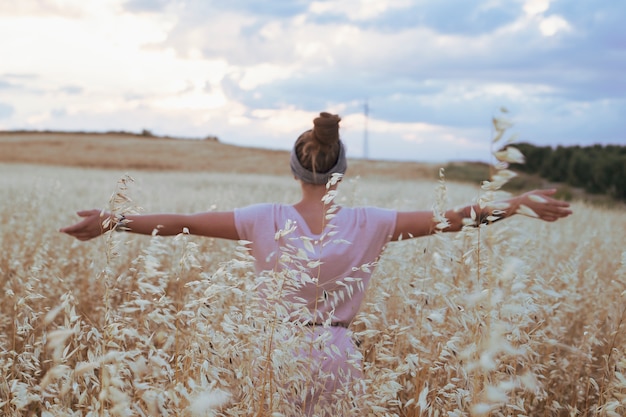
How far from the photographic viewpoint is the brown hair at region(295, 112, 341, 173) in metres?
2.60

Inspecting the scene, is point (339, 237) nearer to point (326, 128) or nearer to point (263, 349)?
point (326, 128)

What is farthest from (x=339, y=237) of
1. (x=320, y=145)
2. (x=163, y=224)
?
(x=163, y=224)

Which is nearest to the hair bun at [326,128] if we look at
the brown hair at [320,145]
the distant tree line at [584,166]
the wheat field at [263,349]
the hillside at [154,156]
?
the brown hair at [320,145]

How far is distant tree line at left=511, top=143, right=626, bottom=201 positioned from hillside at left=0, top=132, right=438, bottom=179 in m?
6.95

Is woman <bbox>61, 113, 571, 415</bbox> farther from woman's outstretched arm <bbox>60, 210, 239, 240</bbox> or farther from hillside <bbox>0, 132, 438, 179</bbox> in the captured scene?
hillside <bbox>0, 132, 438, 179</bbox>

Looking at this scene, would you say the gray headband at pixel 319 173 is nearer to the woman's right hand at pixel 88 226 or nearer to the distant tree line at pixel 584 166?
the woman's right hand at pixel 88 226

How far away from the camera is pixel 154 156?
1722 inches

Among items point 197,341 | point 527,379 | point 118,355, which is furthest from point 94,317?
point 527,379

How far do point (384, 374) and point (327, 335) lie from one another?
0.77 feet

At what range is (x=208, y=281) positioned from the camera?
1886mm

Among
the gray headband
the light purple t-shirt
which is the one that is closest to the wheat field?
the light purple t-shirt

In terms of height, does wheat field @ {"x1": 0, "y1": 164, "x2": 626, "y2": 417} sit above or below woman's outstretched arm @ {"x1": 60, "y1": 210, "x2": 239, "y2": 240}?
below

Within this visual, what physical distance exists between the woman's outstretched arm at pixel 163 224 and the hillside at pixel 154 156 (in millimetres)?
33078

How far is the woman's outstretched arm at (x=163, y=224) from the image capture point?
8.95 ft
